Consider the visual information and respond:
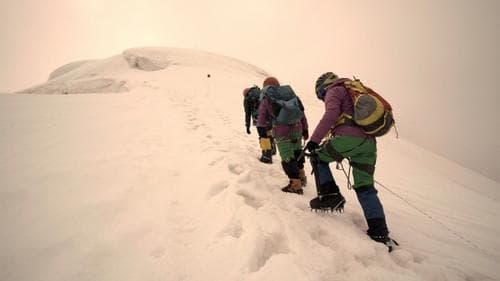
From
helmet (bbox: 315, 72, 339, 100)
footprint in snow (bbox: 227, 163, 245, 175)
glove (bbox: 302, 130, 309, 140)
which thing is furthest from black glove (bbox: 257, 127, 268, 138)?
helmet (bbox: 315, 72, 339, 100)

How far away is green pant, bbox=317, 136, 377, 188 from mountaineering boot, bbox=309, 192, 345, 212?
1.23ft

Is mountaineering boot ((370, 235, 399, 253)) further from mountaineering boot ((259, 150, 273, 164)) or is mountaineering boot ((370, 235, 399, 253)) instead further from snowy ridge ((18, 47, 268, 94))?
snowy ridge ((18, 47, 268, 94))

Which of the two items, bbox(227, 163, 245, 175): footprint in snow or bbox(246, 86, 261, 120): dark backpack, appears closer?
bbox(227, 163, 245, 175): footprint in snow

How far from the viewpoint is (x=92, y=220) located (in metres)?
3.09

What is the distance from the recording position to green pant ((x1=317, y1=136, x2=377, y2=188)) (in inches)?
145

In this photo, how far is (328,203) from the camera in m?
3.97

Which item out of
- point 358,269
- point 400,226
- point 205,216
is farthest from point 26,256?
point 400,226

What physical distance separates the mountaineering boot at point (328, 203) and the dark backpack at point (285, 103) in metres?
1.58

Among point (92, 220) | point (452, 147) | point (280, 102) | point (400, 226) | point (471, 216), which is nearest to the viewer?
point (92, 220)

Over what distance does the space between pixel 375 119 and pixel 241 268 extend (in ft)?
8.05

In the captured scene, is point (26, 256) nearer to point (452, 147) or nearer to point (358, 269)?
point (358, 269)

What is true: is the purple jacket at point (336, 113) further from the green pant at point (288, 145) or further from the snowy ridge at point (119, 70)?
the snowy ridge at point (119, 70)

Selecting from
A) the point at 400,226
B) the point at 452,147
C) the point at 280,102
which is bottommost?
the point at 452,147

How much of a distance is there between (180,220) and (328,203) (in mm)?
2118
